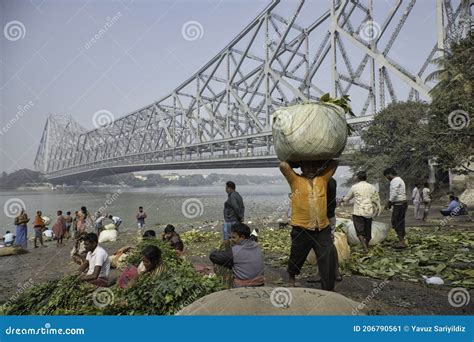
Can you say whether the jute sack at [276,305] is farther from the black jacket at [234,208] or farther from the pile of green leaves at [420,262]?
the black jacket at [234,208]

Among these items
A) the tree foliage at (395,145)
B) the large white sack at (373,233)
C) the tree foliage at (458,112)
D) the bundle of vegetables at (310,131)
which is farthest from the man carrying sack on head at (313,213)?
the tree foliage at (395,145)

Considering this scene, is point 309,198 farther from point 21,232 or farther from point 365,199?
point 21,232

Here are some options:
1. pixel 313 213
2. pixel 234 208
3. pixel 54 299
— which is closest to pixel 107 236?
pixel 234 208

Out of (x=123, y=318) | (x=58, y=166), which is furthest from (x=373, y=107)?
(x=58, y=166)

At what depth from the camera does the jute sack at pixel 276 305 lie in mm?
2418

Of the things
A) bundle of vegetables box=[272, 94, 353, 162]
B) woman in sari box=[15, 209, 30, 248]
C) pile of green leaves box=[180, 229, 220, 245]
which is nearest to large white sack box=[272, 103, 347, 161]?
bundle of vegetables box=[272, 94, 353, 162]

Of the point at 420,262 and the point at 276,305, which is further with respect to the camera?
the point at 420,262

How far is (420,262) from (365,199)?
3.70ft

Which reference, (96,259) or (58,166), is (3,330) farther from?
(58,166)

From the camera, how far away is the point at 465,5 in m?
17.5

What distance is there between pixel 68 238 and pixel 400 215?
447 inches

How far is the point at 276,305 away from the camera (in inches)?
96.5

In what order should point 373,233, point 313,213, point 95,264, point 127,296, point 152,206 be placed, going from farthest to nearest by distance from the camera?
point 152,206
point 373,233
point 95,264
point 313,213
point 127,296

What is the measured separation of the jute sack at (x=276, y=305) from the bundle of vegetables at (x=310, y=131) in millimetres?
1262
